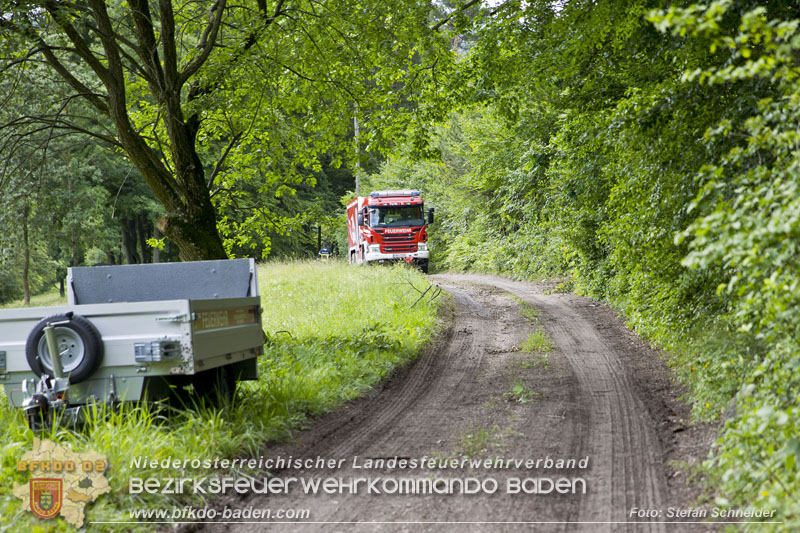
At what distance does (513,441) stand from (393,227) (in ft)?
68.4

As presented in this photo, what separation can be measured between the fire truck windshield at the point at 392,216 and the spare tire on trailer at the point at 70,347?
21280 millimetres

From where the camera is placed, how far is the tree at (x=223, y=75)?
9.18 metres

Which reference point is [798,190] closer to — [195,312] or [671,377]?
[195,312]

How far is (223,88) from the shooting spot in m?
10.2

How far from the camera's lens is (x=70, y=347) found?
539cm

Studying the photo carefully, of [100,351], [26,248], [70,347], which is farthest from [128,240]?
[100,351]

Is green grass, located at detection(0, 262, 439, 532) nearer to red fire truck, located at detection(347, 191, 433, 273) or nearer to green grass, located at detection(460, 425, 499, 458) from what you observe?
green grass, located at detection(460, 425, 499, 458)

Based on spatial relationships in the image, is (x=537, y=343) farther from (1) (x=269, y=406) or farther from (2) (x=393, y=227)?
(2) (x=393, y=227)

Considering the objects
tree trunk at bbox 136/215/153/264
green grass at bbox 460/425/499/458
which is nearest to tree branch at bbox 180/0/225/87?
green grass at bbox 460/425/499/458

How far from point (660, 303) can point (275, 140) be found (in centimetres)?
696

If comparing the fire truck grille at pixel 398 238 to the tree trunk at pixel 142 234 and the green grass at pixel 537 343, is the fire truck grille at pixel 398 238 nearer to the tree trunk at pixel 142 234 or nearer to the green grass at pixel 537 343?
the green grass at pixel 537 343

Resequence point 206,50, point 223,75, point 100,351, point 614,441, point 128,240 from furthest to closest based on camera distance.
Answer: point 128,240
point 223,75
point 206,50
point 614,441
point 100,351

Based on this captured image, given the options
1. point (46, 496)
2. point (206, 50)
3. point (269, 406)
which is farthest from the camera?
point (206, 50)

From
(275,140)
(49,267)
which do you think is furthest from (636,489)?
(49,267)
